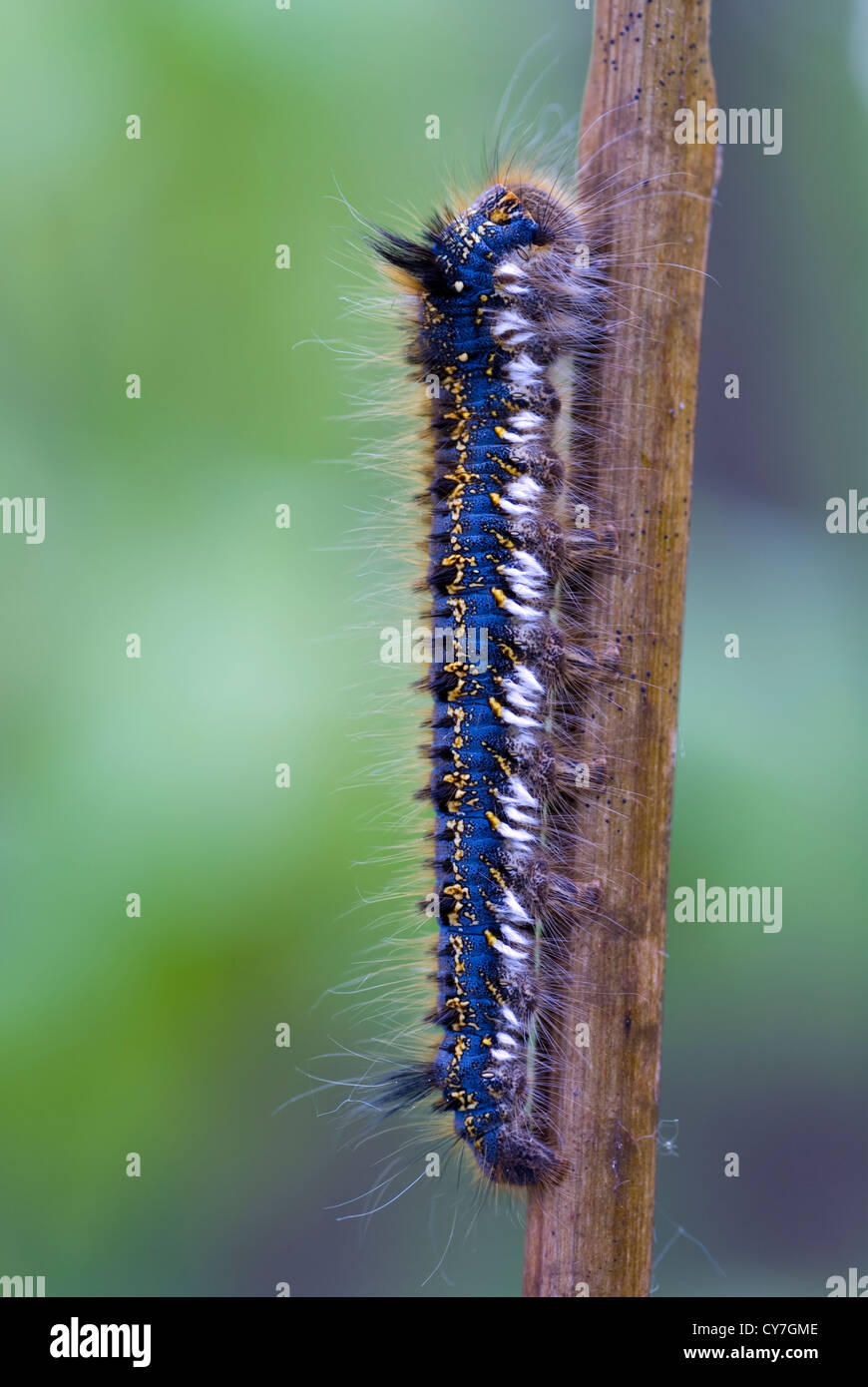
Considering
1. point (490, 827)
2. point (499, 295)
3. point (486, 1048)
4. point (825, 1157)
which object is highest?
point (499, 295)

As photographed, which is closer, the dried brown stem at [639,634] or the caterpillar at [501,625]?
the dried brown stem at [639,634]

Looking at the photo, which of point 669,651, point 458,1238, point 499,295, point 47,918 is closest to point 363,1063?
point 458,1238

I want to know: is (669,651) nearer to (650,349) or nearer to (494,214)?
(650,349)

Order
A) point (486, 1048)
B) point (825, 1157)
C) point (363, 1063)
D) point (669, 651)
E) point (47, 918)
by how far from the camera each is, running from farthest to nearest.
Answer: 1. point (825, 1157)
2. point (363, 1063)
3. point (47, 918)
4. point (486, 1048)
5. point (669, 651)

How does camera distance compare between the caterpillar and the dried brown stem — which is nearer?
the dried brown stem

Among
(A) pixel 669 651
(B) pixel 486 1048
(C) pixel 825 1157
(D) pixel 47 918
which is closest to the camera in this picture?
(A) pixel 669 651

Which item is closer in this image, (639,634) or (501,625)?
(639,634)

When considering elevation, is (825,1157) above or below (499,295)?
below

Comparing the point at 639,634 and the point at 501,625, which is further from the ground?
the point at 501,625
